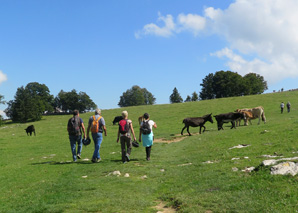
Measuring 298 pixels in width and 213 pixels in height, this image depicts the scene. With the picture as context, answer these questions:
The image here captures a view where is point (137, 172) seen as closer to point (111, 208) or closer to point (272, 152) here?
point (111, 208)

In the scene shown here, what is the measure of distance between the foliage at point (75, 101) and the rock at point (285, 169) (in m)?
111

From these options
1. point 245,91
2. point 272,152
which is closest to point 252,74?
point 245,91

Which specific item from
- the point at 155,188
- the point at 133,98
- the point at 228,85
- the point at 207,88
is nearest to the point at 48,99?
the point at 133,98

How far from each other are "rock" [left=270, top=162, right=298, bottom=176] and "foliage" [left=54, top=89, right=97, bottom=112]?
363 ft

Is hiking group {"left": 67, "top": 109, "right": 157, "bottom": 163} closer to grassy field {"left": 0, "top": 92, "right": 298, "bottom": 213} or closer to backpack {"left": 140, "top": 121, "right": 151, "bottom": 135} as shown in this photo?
backpack {"left": 140, "top": 121, "right": 151, "bottom": 135}

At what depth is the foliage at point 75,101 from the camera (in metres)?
113

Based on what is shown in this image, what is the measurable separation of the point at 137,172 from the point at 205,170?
9.40 ft

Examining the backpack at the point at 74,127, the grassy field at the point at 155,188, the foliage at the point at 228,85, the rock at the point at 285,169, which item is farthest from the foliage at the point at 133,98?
the rock at the point at 285,169

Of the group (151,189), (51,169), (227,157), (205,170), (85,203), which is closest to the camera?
(85,203)

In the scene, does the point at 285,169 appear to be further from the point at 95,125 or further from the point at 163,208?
the point at 95,125

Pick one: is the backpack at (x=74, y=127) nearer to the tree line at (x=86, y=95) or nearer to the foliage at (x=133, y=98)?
the tree line at (x=86, y=95)

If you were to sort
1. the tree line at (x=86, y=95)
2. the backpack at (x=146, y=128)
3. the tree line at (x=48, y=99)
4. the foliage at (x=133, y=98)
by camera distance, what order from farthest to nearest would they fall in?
the foliage at (x=133, y=98) → the tree line at (x=86, y=95) → the tree line at (x=48, y=99) → the backpack at (x=146, y=128)

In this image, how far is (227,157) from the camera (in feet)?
37.8

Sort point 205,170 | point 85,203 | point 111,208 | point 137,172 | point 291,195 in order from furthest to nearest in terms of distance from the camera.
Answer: point 137,172, point 205,170, point 85,203, point 111,208, point 291,195
